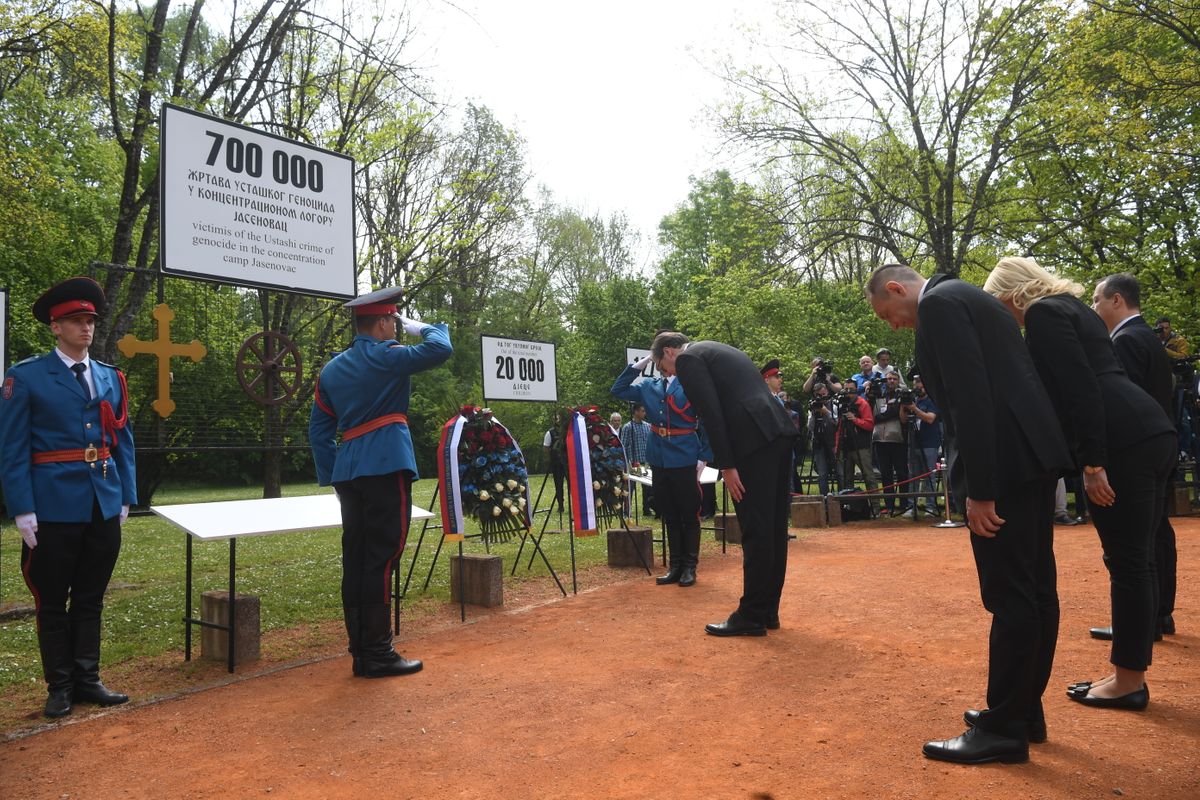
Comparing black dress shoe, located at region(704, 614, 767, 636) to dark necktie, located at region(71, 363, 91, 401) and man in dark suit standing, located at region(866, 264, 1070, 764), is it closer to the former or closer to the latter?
man in dark suit standing, located at region(866, 264, 1070, 764)

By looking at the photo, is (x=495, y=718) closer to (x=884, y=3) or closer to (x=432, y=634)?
(x=432, y=634)

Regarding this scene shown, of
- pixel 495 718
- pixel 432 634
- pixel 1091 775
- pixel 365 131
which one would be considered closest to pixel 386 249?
pixel 365 131

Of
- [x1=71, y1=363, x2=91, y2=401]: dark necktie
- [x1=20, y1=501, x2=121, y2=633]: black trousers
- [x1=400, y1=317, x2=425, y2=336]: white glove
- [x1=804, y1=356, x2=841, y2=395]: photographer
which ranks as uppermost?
[x1=804, y1=356, x2=841, y2=395]: photographer

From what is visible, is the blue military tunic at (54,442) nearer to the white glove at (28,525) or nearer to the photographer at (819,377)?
the white glove at (28,525)

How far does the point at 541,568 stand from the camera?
862cm

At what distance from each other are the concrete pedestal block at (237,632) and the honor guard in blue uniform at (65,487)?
75cm

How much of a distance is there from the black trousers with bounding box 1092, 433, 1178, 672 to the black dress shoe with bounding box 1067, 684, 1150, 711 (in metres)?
0.12

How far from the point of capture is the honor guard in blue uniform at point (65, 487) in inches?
170

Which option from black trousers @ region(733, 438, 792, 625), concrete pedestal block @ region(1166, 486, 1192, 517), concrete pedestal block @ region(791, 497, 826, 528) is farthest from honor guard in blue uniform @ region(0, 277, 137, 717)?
concrete pedestal block @ region(1166, 486, 1192, 517)

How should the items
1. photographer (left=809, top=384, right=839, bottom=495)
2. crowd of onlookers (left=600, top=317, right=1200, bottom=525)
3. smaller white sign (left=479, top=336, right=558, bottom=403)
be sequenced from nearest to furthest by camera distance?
smaller white sign (left=479, top=336, right=558, bottom=403) < crowd of onlookers (left=600, top=317, right=1200, bottom=525) < photographer (left=809, top=384, right=839, bottom=495)

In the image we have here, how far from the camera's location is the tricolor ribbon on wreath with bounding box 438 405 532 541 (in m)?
7.03

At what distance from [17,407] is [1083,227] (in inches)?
762

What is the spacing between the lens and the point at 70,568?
4418 mm

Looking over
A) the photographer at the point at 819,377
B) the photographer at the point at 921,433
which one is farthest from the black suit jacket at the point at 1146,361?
the photographer at the point at 921,433
